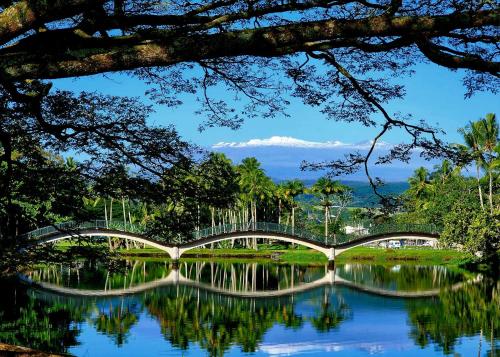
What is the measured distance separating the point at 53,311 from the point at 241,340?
829 centimetres

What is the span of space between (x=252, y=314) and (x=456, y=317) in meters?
7.74

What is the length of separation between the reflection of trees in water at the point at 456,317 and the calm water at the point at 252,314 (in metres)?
0.04

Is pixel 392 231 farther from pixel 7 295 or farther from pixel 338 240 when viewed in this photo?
pixel 7 295

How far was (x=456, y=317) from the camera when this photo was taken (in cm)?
2366

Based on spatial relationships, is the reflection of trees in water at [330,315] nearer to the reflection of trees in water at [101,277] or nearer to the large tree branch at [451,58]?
the reflection of trees in water at [101,277]

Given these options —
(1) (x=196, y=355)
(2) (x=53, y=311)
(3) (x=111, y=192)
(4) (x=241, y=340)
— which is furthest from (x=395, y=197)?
(2) (x=53, y=311)

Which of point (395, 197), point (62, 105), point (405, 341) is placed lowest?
point (405, 341)

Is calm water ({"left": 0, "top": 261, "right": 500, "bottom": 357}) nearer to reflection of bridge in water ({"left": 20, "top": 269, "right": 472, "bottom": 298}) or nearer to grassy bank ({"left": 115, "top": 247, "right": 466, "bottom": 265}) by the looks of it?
reflection of bridge in water ({"left": 20, "top": 269, "right": 472, "bottom": 298})

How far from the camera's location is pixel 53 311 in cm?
2427

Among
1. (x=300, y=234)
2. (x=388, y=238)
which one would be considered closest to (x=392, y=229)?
(x=388, y=238)

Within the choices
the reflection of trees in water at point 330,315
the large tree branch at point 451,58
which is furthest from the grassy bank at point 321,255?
the large tree branch at point 451,58

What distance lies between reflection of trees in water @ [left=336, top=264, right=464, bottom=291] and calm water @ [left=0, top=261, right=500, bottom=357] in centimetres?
11

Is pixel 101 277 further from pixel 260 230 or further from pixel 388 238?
pixel 388 238

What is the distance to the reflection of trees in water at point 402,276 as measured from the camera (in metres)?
34.6
